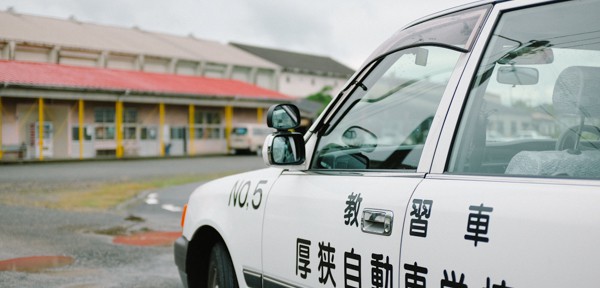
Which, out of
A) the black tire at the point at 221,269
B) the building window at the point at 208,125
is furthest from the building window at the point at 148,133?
the black tire at the point at 221,269

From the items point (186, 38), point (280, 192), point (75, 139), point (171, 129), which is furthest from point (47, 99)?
point (280, 192)

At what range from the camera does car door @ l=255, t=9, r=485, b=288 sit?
8.07 feet

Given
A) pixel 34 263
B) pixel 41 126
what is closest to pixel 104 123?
pixel 41 126

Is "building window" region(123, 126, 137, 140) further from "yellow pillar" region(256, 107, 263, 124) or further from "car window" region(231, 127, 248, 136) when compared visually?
"yellow pillar" region(256, 107, 263, 124)

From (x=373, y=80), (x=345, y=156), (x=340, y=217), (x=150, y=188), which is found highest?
(x=373, y=80)

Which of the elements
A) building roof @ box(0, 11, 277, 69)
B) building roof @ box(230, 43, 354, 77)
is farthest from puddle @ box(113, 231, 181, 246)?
building roof @ box(230, 43, 354, 77)

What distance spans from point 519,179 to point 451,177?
28 cm

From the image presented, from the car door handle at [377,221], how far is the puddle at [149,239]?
18.5ft

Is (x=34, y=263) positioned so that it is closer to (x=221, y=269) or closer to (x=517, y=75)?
(x=221, y=269)

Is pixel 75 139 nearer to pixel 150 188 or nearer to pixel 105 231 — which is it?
pixel 150 188

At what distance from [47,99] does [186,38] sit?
16989 millimetres

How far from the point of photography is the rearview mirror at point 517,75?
2467mm

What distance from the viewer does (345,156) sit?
127 inches

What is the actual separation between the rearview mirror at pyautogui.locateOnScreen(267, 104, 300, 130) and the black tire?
1.00 meters
